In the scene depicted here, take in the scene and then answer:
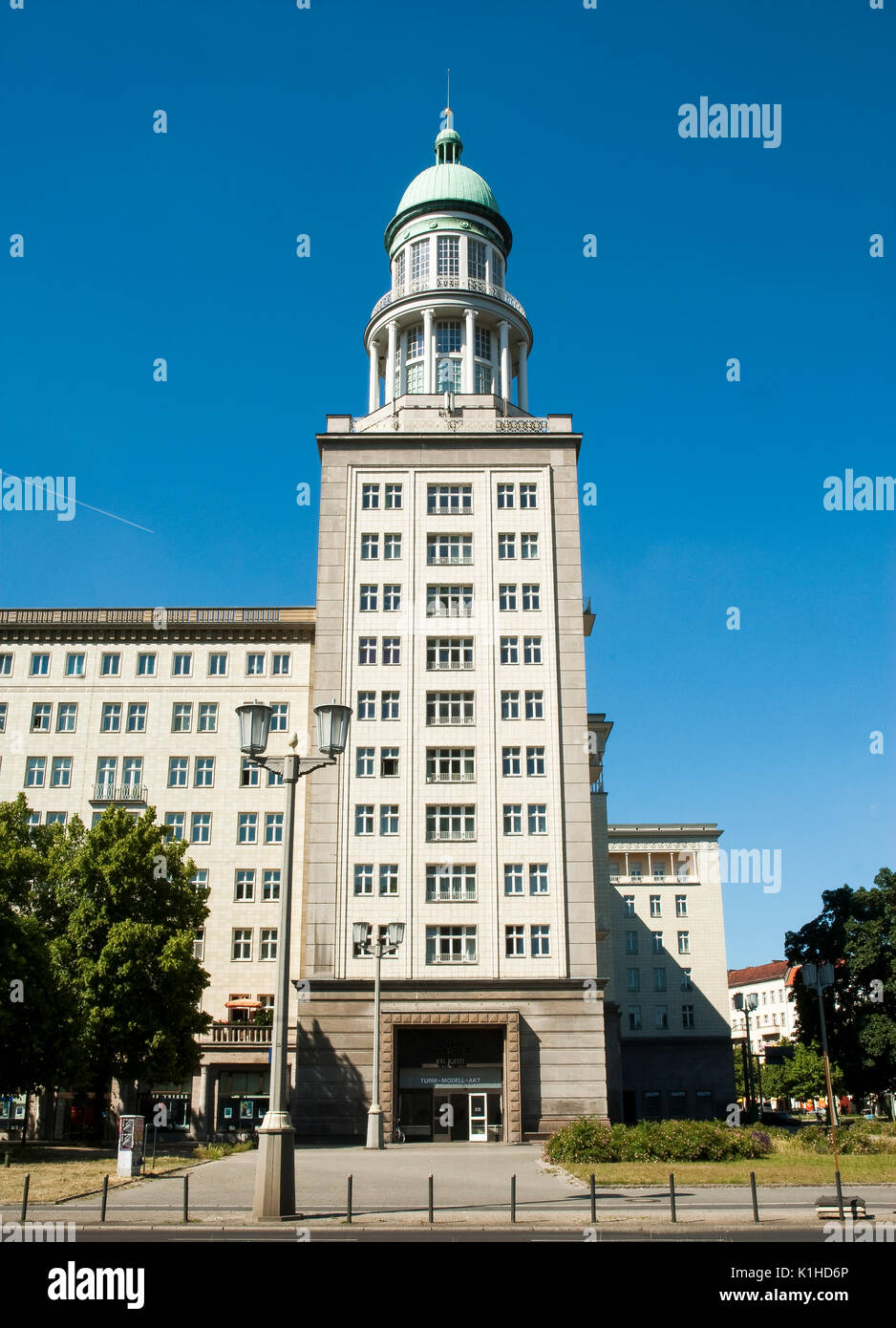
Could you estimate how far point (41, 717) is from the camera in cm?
6072

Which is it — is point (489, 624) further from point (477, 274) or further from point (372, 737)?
point (477, 274)

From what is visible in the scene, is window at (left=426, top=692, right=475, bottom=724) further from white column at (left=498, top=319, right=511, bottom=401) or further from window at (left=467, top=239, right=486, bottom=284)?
window at (left=467, top=239, right=486, bottom=284)

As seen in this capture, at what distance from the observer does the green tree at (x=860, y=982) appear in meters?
56.6

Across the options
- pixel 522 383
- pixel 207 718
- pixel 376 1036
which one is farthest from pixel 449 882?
pixel 522 383

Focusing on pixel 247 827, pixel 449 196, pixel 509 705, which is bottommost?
pixel 247 827

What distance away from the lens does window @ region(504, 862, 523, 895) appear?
1964 inches

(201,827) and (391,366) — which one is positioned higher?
(391,366)

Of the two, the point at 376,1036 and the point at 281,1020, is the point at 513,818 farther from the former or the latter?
the point at 281,1020

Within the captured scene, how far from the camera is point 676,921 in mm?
85625

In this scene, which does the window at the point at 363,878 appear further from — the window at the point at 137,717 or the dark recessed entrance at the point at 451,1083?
the window at the point at 137,717

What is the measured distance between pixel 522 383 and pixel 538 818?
27.9m

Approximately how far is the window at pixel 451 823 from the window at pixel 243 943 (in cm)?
1301
